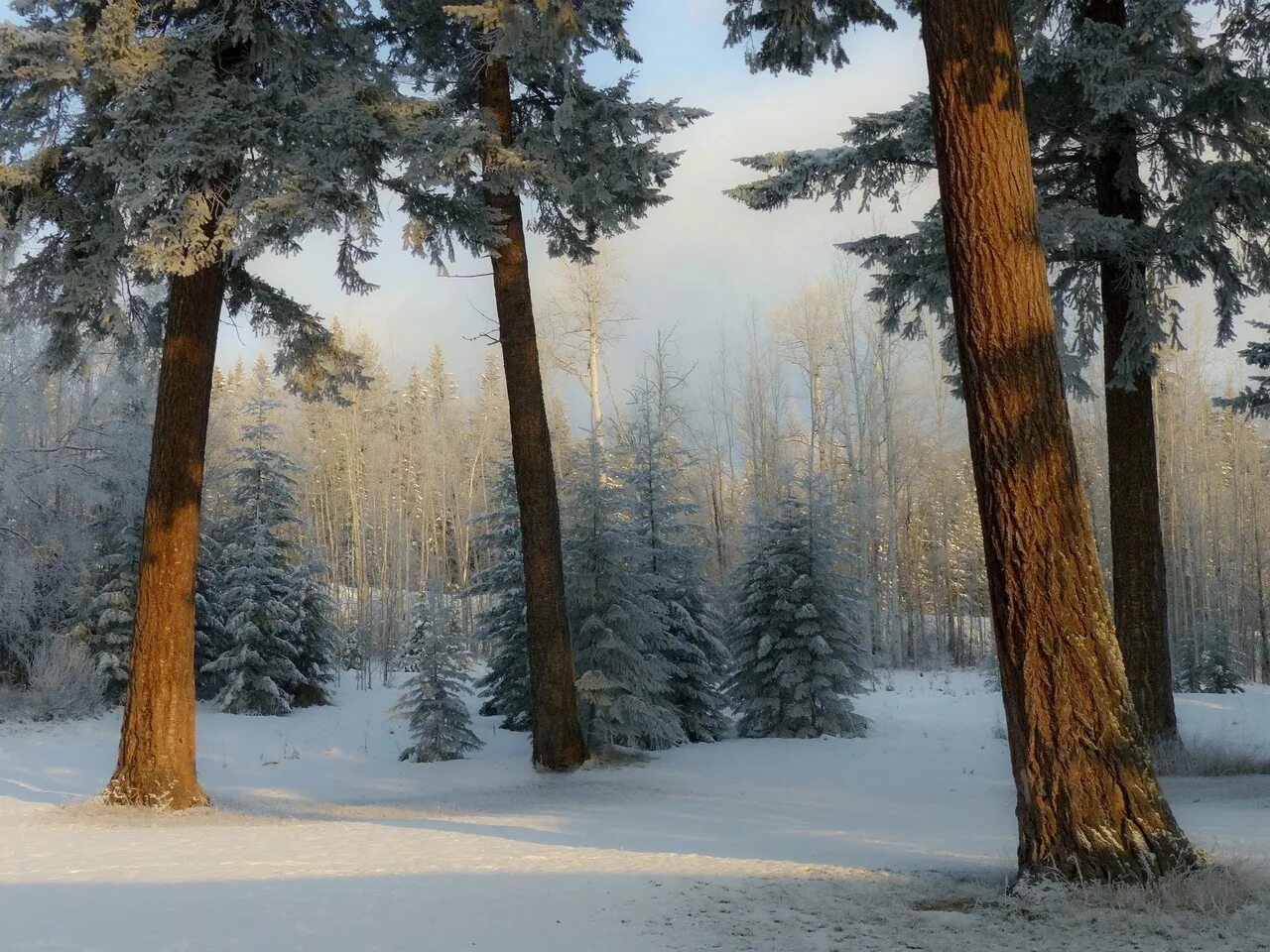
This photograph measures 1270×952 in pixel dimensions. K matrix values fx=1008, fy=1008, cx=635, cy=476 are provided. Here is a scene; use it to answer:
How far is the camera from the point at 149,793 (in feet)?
29.3

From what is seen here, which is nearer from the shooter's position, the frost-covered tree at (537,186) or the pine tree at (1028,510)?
the pine tree at (1028,510)

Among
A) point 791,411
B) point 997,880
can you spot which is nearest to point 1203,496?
point 791,411

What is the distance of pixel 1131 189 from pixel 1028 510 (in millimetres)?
7399

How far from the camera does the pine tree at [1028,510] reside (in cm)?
469

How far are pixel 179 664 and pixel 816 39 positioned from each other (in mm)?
7794

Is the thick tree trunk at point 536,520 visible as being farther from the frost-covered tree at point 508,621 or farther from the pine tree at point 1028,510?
the pine tree at point 1028,510

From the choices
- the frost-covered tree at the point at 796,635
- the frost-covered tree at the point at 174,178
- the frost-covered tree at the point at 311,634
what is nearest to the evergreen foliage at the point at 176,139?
the frost-covered tree at the point at 174,178

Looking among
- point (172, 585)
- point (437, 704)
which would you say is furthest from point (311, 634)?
point (172, 585)

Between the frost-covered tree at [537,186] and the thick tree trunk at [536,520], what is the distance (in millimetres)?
11

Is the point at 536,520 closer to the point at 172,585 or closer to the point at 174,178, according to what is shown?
the point at 172,585

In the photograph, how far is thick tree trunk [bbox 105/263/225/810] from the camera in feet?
29.7

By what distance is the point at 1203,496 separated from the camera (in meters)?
36.9

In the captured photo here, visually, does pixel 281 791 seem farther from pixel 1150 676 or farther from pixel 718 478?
pixel 718 478

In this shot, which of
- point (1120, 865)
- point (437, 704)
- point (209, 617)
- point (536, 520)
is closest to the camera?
point (1120, 865)
